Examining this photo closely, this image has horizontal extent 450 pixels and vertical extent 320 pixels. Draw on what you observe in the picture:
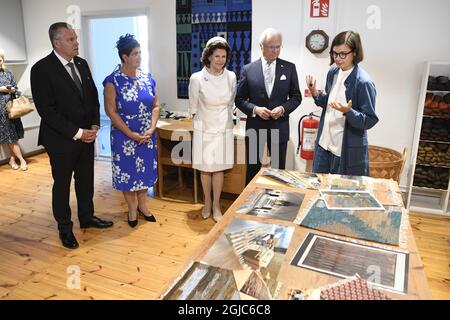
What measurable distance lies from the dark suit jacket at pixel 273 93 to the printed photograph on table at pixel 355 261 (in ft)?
5.07

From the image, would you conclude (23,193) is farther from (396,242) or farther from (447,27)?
(447,27)

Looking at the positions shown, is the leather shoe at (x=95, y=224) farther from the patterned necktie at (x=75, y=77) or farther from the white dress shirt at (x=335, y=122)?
the white dress shirt at (x=335, y=122)

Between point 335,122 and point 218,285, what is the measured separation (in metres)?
1.49

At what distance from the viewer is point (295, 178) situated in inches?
75.9

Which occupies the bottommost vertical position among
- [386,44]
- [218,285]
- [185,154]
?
[185,154]

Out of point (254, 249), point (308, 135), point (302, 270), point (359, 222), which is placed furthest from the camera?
point (308, 135)

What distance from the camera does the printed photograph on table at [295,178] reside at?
5.95 feet

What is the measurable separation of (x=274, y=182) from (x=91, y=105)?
1585 millimetres

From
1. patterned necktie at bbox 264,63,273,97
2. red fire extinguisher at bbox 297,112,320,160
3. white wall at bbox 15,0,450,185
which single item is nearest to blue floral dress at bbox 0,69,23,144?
white wall at bbox 15,0,450,185

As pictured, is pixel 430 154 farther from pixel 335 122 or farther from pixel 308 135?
pixel 335 122

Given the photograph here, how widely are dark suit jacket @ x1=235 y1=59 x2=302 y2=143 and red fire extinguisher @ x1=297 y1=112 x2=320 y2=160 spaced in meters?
0.89

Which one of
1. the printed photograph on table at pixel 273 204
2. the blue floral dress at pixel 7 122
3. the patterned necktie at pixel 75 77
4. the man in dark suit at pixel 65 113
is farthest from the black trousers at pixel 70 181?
the blue floral dress at pixel 7 122

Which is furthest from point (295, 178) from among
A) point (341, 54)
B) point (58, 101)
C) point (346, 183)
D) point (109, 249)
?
point (58, 101)
